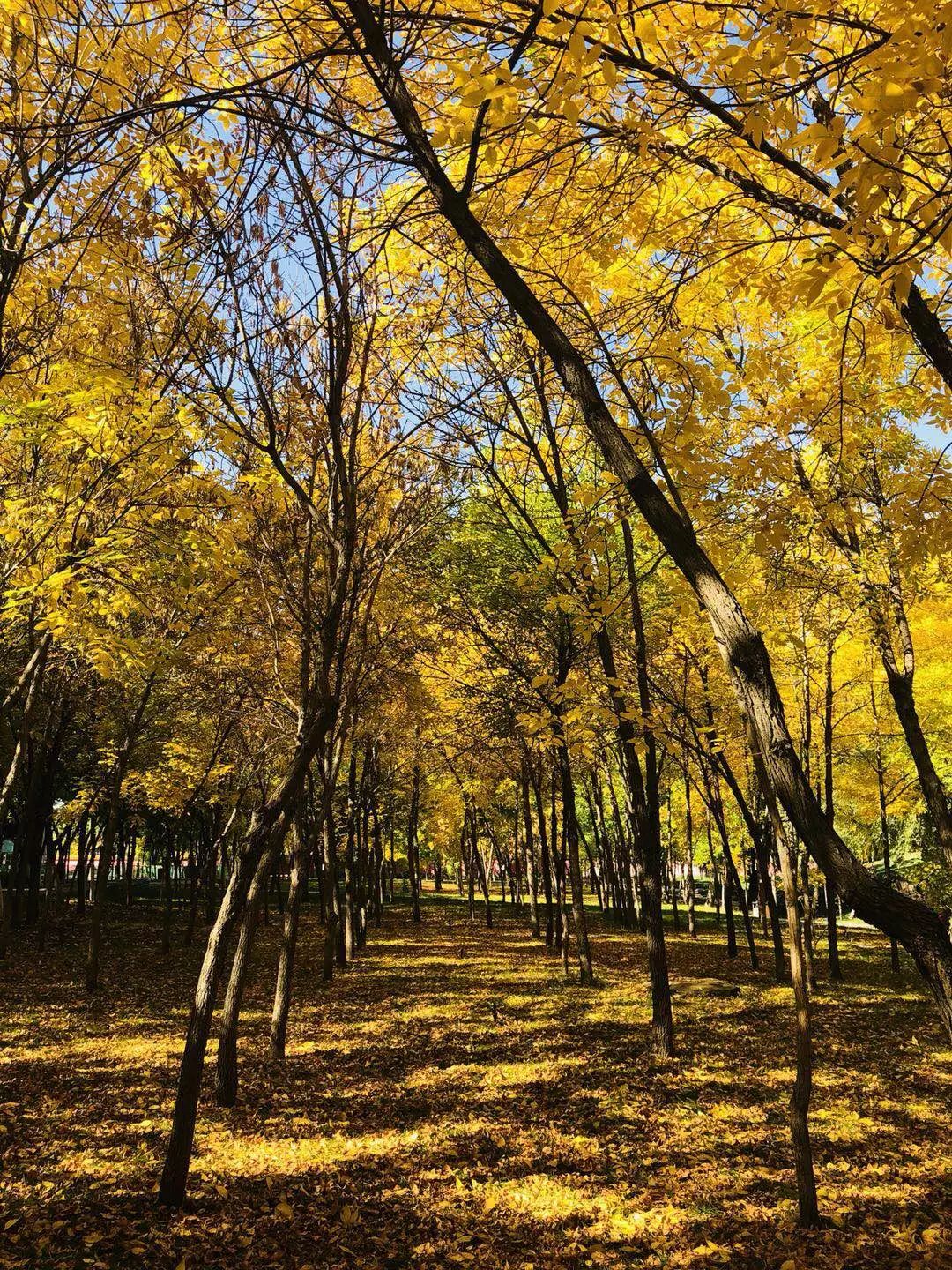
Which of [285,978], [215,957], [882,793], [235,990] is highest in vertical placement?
[882,793]

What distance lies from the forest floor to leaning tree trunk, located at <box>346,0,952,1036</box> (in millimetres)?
3253

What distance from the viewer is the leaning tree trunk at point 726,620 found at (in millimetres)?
2096

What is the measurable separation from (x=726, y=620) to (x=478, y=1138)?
548 cm

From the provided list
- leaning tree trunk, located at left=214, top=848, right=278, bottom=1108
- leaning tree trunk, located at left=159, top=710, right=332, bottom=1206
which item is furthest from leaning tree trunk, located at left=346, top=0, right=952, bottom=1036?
leaning tree trunk, located at left=214, top=848, right=278, bottom=1108

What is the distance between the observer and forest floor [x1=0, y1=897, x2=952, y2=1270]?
4277mm

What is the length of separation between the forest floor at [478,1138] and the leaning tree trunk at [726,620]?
325cm

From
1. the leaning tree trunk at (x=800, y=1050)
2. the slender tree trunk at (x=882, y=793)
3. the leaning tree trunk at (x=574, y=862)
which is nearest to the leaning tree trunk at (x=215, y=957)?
the leaning tree trunk at (x=800, y=1050)

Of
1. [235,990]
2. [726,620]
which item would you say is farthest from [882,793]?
[726,620]

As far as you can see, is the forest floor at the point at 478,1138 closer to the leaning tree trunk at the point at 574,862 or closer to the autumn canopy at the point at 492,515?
the autumn canopy at the point at 492,515

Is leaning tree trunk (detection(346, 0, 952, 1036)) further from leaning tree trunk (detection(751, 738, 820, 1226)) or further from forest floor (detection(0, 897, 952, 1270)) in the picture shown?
forest floor (detection(0, 897, 952, 1270))

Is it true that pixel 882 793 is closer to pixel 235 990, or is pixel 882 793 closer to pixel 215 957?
pixel 235 990

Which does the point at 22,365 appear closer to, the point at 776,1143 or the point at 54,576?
the point at 54,576

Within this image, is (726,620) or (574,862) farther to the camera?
(574,862)

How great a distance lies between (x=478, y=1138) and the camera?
19.5 feet
